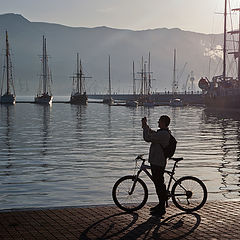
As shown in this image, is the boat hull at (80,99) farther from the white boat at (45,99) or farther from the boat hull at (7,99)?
the boat hull at (7,99)

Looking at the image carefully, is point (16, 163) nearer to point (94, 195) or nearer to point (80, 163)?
point (80, 163)

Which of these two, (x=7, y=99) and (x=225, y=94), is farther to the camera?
(x=7, y=99)

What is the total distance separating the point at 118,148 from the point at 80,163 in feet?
24.1

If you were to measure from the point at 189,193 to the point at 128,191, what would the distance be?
4.37ft

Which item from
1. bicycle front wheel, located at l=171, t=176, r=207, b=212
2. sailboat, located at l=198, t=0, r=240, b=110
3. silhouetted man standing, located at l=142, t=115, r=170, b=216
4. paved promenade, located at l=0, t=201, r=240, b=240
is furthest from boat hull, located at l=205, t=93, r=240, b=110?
paved promenade, located at l=0, t=201, r=240, b=240

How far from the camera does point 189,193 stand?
1088 centimetres

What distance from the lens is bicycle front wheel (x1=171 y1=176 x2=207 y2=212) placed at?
10.8 m

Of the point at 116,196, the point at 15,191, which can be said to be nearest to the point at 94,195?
the point at 15,191

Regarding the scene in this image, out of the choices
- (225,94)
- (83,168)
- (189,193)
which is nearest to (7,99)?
(225,94)

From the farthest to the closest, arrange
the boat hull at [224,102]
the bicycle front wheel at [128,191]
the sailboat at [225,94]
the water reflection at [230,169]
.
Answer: the sailboat at [225,94] < the boat hull at [224,102] < the water reflection at [230,169] < the bicycle front wheel at [128,191]

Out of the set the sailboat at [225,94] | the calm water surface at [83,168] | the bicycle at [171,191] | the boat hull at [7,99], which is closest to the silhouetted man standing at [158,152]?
the bicycle at [171,191]

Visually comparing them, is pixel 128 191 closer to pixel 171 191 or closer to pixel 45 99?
pixel 171 191

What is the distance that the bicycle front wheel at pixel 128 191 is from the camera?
10.8m

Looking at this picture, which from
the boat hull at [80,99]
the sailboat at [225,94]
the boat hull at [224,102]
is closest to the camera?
the boat hull at [224,102]
